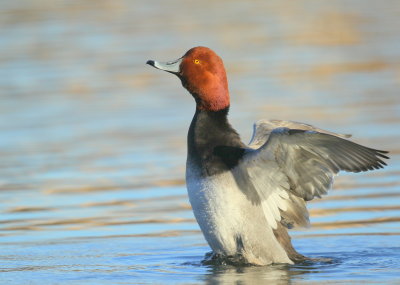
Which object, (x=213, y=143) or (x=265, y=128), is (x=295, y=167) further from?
(x=265, y=128)

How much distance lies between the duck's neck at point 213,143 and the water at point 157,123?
2.75ft

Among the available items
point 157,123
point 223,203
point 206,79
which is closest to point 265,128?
point 206,79

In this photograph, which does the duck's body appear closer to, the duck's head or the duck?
the duck

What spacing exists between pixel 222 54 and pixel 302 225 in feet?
32.8

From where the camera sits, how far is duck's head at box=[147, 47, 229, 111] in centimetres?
831

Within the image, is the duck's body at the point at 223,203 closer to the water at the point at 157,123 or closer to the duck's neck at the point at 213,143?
the duck's neck at the point at 213,143

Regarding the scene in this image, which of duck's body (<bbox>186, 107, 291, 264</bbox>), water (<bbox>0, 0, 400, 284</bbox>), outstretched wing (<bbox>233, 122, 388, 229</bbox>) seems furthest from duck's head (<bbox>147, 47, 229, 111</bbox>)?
water (<bbox>0, 0, 400, 284</bbox>)

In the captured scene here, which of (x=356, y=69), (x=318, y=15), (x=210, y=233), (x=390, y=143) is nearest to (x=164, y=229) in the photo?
(x=210, y=233)

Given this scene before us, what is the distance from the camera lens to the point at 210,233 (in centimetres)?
797

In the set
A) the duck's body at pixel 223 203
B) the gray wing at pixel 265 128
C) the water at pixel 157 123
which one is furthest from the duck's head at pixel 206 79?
the water at pixel 157 123

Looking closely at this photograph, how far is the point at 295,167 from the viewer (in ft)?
26.4

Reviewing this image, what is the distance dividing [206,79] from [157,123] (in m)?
5.09

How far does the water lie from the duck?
0.23 m

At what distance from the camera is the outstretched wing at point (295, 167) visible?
304 inches
